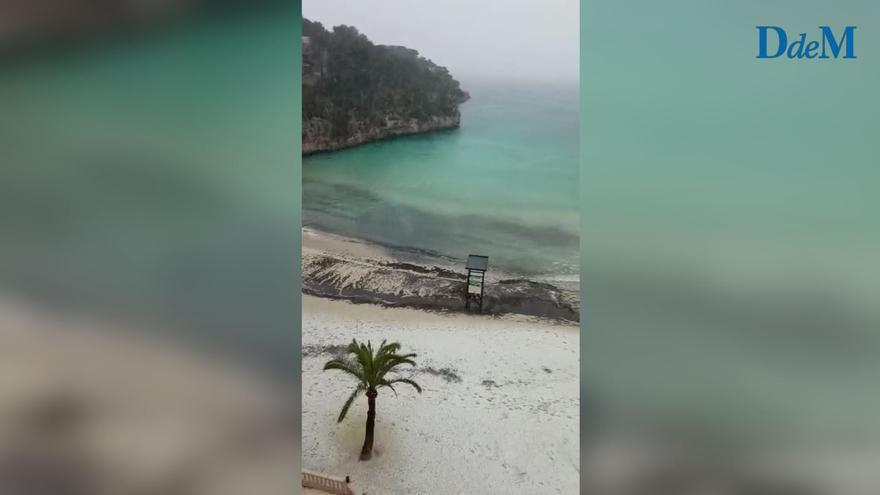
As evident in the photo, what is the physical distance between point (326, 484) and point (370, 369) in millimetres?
493

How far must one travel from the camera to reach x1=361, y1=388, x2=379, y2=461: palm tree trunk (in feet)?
7.06

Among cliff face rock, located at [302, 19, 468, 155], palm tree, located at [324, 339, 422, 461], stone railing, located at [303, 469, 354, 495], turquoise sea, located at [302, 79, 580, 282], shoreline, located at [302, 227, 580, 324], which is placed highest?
cliff face rock, located at [302, 19, 468, 155]

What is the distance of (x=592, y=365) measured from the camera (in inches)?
82.4

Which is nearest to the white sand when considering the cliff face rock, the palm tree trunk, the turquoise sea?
the palm tree trunk

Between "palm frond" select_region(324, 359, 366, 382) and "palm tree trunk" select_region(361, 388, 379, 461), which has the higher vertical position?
"palm frond" select_region(324, 359, 366, 382)

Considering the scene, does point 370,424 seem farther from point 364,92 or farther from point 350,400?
point 364,92

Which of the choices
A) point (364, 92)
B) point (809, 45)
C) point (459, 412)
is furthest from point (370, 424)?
point (809, 45)

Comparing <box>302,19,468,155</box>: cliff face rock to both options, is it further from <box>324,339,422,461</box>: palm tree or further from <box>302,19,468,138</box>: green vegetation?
<box>324,339,422,461</box>: palm tree

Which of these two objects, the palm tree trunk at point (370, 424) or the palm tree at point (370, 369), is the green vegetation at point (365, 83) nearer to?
the palm tree at point (370, 369)

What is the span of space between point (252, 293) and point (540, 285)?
118 cm

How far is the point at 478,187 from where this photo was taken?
7.18 ft

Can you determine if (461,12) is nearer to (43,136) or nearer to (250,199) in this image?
(250,199)

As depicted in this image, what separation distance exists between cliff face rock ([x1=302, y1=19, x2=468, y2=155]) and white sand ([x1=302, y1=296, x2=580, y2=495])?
2.58 feet

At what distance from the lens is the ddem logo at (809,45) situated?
78.6 inches
